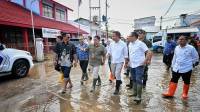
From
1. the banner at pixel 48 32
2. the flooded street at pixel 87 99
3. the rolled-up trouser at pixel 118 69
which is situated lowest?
the flooded street at pixel 87 99

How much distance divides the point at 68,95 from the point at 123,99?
1.67 metres

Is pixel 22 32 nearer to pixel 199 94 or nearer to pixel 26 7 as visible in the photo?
pixel 26 7

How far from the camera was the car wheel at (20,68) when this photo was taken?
941cm

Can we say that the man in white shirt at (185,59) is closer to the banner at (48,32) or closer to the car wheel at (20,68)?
the car wheel at (20,68)

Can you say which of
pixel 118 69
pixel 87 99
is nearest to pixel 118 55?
pixel 118 69

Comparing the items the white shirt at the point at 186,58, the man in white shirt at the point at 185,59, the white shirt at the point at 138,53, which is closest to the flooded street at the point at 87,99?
the man in white shirt at the point at 185,59

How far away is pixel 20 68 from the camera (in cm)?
971

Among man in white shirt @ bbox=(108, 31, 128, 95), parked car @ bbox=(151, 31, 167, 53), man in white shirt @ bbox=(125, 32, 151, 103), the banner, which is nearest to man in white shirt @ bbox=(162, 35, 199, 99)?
man in white shirt @ bbox=(125, 32, 151, 103)

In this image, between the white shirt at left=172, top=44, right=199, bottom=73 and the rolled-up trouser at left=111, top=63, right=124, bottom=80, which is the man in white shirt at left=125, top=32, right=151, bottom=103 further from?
the white shirt at left=172, top=44, right=199, bottom=73

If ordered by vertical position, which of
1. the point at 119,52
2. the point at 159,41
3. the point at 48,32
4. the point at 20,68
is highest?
the point at 48,32

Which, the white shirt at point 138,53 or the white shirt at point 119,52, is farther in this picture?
the white shirt at point 119,52

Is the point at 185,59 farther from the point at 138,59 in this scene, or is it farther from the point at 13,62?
the point at 13,62

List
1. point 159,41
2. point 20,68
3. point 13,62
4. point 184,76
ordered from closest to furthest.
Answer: point 184,76, point 13,62, point 20,68, point 159,41

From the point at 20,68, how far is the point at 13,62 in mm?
562
